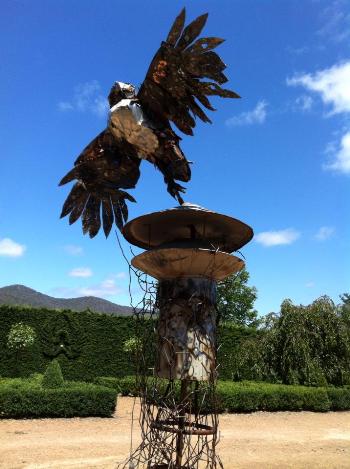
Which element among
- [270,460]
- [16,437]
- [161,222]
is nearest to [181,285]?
[161,222]

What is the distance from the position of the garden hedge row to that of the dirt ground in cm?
55

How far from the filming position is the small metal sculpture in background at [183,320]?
2.99 m

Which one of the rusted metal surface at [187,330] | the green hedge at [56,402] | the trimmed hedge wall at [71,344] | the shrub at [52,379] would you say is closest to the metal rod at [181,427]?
the rusted metal surface at [187,330]

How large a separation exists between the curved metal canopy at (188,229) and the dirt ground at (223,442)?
3.26 metres

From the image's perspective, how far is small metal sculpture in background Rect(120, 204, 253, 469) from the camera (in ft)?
9.81

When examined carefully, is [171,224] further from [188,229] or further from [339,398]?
[339,398]

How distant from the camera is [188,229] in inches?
132

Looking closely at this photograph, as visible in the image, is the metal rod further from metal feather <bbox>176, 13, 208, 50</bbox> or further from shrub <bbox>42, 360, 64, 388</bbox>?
shrub <bbox>42, 360, 64, 388</bbox>

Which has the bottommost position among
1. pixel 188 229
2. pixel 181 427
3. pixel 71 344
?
pixel 181 427

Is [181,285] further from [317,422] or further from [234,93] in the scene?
[317,422]

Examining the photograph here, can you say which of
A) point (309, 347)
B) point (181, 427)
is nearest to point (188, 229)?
point (181, 427)

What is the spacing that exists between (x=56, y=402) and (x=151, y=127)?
28.0 ft

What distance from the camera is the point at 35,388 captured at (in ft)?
33.3

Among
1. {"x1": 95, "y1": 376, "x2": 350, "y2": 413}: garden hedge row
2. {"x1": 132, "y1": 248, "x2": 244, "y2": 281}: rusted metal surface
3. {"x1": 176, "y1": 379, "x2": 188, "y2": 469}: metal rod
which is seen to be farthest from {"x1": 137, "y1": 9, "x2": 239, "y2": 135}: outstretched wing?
{"x1": 95, "y1": 376, "x2": 350, "y2": 413}: garden hedge row
